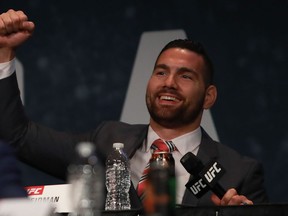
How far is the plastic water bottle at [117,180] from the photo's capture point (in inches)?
86.3

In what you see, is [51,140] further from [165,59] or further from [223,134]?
[223,134]

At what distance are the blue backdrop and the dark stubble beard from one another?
2.02 feet

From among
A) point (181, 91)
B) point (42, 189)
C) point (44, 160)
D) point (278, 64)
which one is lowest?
point (42, 189)

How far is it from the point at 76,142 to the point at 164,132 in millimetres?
353

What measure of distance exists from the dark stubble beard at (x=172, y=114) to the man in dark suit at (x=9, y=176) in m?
1.69

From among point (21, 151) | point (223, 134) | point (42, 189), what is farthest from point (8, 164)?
point (223, 134)

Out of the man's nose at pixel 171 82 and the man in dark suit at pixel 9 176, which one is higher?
the man's nose at pixel 171 82

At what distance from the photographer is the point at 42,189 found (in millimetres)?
2023

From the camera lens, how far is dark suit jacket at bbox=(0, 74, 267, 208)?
2.44 metres

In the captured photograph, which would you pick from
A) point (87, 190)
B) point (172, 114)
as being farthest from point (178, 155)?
point (87, 190)

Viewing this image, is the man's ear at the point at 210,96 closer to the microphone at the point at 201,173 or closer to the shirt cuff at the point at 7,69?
the shirt cuff at the point at 7,69

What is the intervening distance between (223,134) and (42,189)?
1493mm

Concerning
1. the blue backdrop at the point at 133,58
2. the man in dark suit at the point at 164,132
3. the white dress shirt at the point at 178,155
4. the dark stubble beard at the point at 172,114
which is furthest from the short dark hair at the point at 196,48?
the blue backdrop at the point at 133,58

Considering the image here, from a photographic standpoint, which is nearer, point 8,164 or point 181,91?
point 8,164
